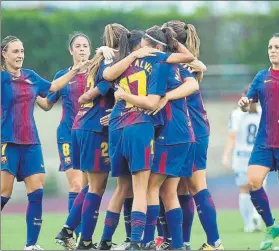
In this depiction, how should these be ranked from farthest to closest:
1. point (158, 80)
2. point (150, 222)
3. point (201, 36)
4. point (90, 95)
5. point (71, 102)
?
point (201, 36), point (71, 102), point (90, 95), point (150, 222), point (158, 80)

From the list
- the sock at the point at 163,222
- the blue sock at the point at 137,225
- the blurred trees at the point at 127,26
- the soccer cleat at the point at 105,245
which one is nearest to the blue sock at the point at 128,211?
the sock at the point at 163,222

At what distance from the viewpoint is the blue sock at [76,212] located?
12234 mm

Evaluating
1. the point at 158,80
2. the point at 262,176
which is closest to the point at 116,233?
the point at 262,176

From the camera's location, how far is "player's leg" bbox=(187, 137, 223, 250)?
11781 mm

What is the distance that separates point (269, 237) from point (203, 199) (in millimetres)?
940

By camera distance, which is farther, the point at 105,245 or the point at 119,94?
the point at 105,245

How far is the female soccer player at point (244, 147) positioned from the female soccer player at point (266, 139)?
455cm

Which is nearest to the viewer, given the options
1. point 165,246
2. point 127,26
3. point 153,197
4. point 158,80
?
point 158,80

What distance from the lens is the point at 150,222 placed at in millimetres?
11383

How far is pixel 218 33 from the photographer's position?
43000mm

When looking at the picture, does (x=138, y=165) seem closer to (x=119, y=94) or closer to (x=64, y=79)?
(x=119, y=94)

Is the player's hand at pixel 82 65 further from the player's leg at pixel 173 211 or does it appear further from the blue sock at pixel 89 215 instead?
the player's leg at pixel 173 211

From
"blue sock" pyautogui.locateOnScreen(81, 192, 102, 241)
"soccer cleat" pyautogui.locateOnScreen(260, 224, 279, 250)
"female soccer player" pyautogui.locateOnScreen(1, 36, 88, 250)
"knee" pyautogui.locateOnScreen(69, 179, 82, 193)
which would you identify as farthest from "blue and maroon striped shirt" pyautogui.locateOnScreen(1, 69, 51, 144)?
"soccer cleat" pyautogui.locateOnScreen(260, 224, 279, 250)

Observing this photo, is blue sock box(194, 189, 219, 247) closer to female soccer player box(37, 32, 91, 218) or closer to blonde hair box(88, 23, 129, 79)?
blonde hair box(88, 23, 129, 79)
